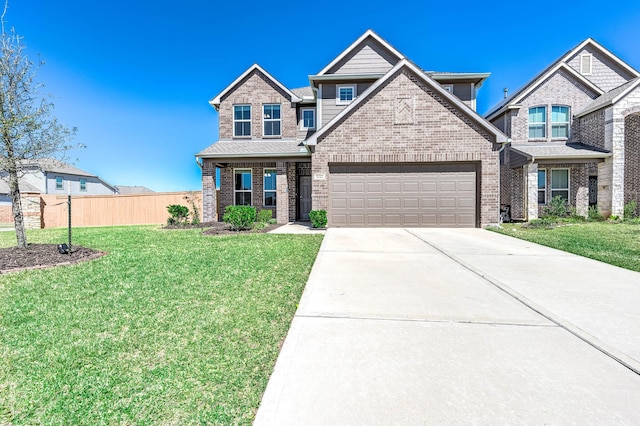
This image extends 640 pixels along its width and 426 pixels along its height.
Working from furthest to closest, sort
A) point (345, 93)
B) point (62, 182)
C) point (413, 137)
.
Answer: point (62, 182)
point (345, 93)
point (413, 137)

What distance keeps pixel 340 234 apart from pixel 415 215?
3472mm

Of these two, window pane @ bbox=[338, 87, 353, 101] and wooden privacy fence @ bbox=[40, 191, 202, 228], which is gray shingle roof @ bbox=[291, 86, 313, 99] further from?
wooden privacy fence @ bbox=[40, 191, 202, 228]

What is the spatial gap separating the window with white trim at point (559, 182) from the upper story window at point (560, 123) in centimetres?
183

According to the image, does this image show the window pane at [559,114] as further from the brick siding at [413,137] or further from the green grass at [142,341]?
the green grass at [142,341]

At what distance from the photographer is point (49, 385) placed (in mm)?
2113

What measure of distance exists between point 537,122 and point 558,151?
204 centimetres

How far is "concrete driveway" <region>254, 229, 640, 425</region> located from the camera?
188 centimetres

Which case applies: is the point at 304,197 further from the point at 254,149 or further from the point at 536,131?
the point at 536,131

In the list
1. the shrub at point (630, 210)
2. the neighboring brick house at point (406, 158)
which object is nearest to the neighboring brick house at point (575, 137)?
the shrub at point (630, 210)

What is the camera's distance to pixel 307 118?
15312 mm

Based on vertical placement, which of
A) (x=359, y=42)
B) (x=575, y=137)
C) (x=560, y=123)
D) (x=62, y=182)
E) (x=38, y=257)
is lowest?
(x=38, y=257)

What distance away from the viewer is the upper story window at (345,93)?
13.8 metres

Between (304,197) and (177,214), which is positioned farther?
(304,197)

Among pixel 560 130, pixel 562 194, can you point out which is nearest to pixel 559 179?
pixel 562 194
